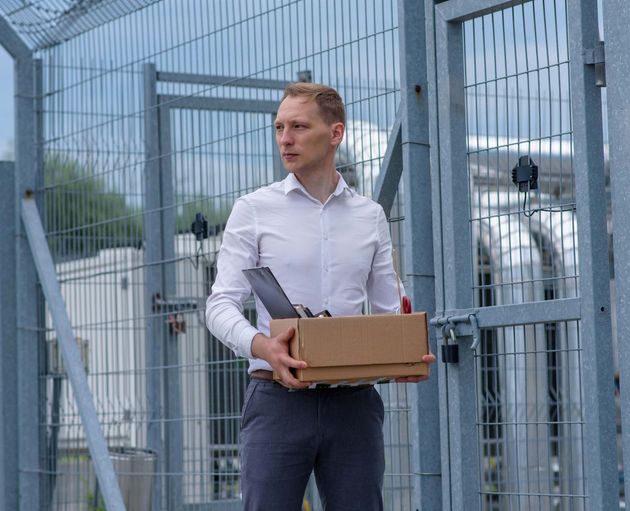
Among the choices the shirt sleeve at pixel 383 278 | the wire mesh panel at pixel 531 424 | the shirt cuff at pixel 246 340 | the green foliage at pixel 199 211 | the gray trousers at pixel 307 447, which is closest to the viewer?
the shirt cuff at pixel 246 340

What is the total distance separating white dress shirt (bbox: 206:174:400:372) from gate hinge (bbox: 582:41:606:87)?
87 centimetres

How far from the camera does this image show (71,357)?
6.27 meters

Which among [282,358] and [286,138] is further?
[286,138]

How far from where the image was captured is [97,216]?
6.68 m

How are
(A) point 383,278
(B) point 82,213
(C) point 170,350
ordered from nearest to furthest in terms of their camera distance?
1. (A) point 383,278
2. (C) point 170,350
3. (B) point 82,213

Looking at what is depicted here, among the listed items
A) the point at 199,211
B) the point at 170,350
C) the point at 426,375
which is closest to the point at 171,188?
the point at 199,211

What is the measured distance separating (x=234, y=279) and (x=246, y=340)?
237mm

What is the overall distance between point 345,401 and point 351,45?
1801 mm

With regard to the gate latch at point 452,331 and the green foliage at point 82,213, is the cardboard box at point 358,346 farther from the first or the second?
the green foliage at point 82,213

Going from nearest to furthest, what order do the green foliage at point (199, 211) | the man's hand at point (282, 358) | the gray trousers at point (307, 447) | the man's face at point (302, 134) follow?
the man's hand at point (282, 358) → the gray trousers at point (307, 447) → the man's face at point (302, 134) → the green foliage at point (199, 211)

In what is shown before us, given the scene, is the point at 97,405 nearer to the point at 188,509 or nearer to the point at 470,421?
the point at 188,509

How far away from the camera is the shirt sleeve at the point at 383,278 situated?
3770 mm

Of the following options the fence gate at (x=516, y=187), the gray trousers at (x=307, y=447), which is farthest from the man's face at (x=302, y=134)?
the fence gate at (x=516, y=187)

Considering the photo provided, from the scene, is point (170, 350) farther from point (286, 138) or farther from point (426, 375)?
point (426, 375)
